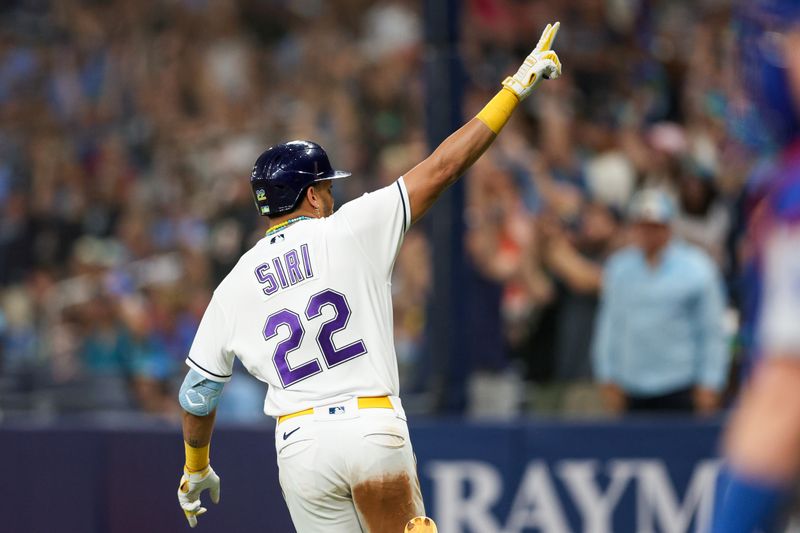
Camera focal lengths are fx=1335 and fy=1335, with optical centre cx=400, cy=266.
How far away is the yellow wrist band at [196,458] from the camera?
566 cm

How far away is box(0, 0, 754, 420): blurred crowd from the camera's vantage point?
31.4ft

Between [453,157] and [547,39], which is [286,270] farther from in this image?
[547,39]

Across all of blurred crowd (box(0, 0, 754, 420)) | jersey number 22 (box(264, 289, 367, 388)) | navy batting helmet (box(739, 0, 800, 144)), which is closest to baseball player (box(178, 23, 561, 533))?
jersey number 22 (box(264, 289, 367, 388))

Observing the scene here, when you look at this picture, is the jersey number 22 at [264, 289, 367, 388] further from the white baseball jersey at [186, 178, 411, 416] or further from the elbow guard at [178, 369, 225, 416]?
the elbow guard at [178, 369, 225, 416]

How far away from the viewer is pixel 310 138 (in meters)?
12.9

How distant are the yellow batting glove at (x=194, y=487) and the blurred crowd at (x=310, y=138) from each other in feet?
9.69

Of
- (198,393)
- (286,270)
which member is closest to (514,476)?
(198,393)

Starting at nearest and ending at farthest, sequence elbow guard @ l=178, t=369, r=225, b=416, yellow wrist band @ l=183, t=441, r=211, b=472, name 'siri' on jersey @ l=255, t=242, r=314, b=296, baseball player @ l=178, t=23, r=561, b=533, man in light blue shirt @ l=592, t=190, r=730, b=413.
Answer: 1. baseball player @ l=178, t=23, r=561, b=533
2. name 'siri' on jersey @ l=255, t=242, r=314, b=296
3. elbow guard @ l=178, t=369, r=225, b=416
4. yellow wrist band @ l=183, t=441, r=211, b=472
5. man in light blue shirt @ l=592, t=190, r=730, b=413

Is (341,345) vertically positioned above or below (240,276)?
below

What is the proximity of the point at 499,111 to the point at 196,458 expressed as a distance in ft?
6.37

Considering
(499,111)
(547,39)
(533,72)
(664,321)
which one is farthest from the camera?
(664,321)

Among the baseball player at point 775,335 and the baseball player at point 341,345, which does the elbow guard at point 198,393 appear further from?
the baseball player at point 775,335

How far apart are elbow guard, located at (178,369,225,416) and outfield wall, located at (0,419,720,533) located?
2734mm

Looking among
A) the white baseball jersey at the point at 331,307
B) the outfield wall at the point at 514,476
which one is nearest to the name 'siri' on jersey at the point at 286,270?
the white baseball jersey at the point at 331,307
